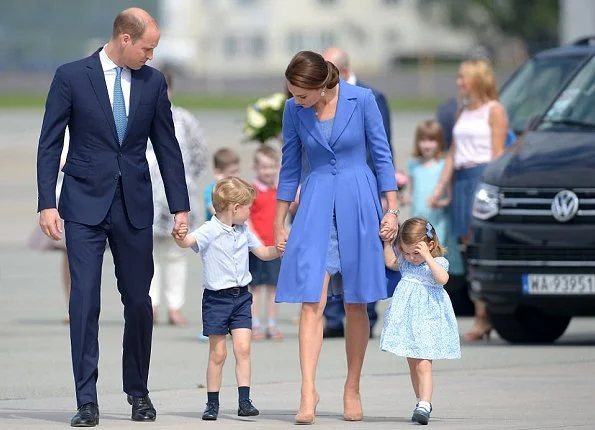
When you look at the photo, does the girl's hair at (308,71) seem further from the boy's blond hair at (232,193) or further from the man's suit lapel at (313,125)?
the boy's blond hair at (232,193)

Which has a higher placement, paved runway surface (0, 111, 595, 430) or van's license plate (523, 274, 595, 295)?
van's license plate (523, 274, 595, 295)

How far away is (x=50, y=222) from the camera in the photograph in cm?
860

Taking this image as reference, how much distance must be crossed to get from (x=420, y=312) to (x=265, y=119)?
5.28m

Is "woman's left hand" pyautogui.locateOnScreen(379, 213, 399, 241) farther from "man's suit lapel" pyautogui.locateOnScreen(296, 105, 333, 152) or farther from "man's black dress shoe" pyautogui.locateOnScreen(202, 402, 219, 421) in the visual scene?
"man's black dress shoe" pyautogui.locateOnScreen(202, 402, 219, 421)

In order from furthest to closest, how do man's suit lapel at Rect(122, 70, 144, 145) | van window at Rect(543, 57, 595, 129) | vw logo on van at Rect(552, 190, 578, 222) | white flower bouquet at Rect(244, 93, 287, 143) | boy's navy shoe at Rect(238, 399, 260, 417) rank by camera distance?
white flower bouquet at Rect(244, 93, 287, 143) < van window at Rect(543, 57, 595, 129) < vw logo on van at Rect(552, 190, 578, 222) < boy's navy shoe at Rect(238, 399, 260, 417) < man's suit lapel at Rect(122, 70, 144, 145)

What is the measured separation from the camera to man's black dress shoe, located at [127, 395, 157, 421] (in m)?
8.85

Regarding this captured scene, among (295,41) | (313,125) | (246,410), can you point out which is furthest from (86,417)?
(295,41)

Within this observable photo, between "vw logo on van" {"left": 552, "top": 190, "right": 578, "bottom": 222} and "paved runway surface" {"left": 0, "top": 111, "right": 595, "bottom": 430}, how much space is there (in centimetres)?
90

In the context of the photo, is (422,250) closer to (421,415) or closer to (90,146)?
(421,415)

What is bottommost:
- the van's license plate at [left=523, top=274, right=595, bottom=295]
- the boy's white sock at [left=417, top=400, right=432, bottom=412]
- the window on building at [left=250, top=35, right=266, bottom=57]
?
the boy's white sock at [left=417, top=400, right=432, bottom=412]

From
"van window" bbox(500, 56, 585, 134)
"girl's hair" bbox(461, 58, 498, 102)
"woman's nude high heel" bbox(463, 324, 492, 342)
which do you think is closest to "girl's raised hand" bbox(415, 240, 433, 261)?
"woman's nude high heel" bbox(463, 324, 492, 342)

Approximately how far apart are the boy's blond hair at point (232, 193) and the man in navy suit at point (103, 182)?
1.27 ft

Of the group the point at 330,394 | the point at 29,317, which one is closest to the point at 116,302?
the point at 29,317

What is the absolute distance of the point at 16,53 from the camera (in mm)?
93500
